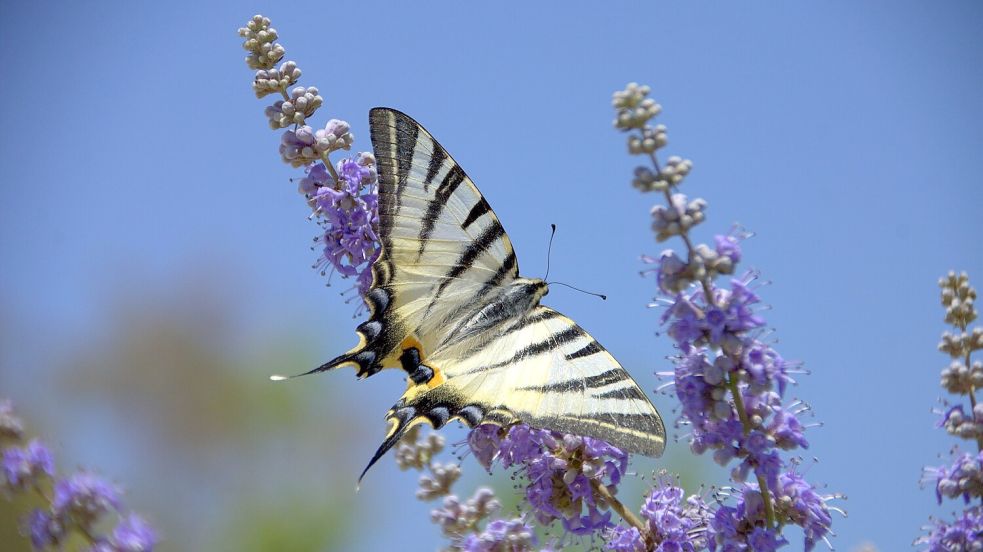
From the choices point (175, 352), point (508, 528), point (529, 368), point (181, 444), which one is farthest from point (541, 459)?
point (175, 352)

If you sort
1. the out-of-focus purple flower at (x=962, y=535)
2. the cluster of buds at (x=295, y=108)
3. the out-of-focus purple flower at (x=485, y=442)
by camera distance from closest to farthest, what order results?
the out-of-focus purple flower at (x=962, y=535)
the out-of-focus purple flower at (x=485, y=442)
the cluster of buds at (x=295, y=108)

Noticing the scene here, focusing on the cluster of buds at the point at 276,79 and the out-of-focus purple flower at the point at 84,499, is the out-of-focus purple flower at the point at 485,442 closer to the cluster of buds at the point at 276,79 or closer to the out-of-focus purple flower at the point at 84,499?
the out-of-focus purple flower at the point at 84,499

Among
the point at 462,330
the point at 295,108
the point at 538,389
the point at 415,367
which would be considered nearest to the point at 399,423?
the point at 538,389


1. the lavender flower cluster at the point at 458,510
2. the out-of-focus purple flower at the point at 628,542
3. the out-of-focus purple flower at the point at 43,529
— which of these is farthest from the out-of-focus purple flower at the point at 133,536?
the out-of-focus purple flower at the point at 628,542

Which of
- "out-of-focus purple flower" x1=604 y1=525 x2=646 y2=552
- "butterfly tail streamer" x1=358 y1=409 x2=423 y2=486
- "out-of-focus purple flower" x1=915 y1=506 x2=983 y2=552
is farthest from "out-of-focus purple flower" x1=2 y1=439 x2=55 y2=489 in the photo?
"out-of-focus purple flower" x1=915 y1=506 x2=983 y2=552

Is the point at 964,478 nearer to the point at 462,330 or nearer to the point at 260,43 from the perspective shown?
the point at 462,330

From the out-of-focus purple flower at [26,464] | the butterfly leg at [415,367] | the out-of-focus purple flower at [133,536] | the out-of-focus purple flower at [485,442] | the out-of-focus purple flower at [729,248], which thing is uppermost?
the out-of-focus purple flower at [729,248]
